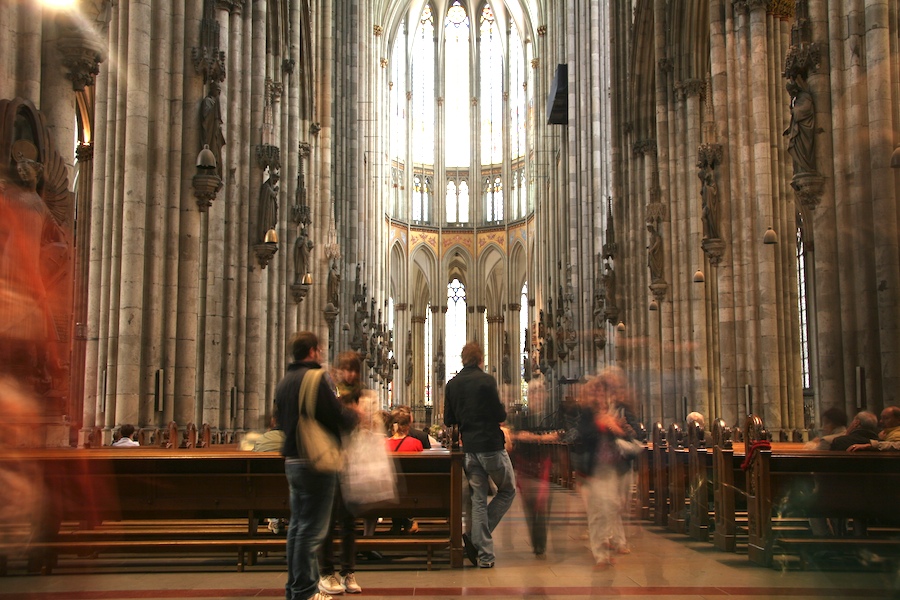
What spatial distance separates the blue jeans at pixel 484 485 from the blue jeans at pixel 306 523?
2506 millimetres

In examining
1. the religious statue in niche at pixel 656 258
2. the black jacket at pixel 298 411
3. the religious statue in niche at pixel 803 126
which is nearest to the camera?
the black jacket at pixel 298 411

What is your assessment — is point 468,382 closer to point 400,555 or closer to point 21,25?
point 400,555

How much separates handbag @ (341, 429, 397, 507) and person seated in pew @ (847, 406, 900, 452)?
17.7 feet

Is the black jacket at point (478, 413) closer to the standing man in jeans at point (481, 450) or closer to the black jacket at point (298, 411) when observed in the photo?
the standing man in jeans at point (481, 450)

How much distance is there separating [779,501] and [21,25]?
9099 mm

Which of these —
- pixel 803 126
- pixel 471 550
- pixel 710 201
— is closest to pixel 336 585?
pixel 471 550

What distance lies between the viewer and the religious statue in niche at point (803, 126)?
15.0 m

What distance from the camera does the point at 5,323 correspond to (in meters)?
7.34

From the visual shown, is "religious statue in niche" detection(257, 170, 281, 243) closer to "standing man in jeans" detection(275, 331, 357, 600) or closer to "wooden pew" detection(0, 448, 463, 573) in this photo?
"wooden pew" detection(0, 448, 463, 573)

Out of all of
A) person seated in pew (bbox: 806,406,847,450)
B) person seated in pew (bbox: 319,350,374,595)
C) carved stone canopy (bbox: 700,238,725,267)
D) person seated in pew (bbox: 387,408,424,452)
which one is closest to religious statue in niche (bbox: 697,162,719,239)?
carved stone canopy (bbox: 700,238,725,267)

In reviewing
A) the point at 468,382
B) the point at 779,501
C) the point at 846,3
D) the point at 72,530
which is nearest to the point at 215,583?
the point at 72,530

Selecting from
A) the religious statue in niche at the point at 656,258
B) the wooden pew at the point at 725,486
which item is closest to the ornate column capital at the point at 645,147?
the religious statue in niche at the point at 656,258

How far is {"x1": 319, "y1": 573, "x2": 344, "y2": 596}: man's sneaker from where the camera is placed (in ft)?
25.0

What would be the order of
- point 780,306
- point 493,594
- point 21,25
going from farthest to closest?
point 780,306
point 21,25
point 493,594
